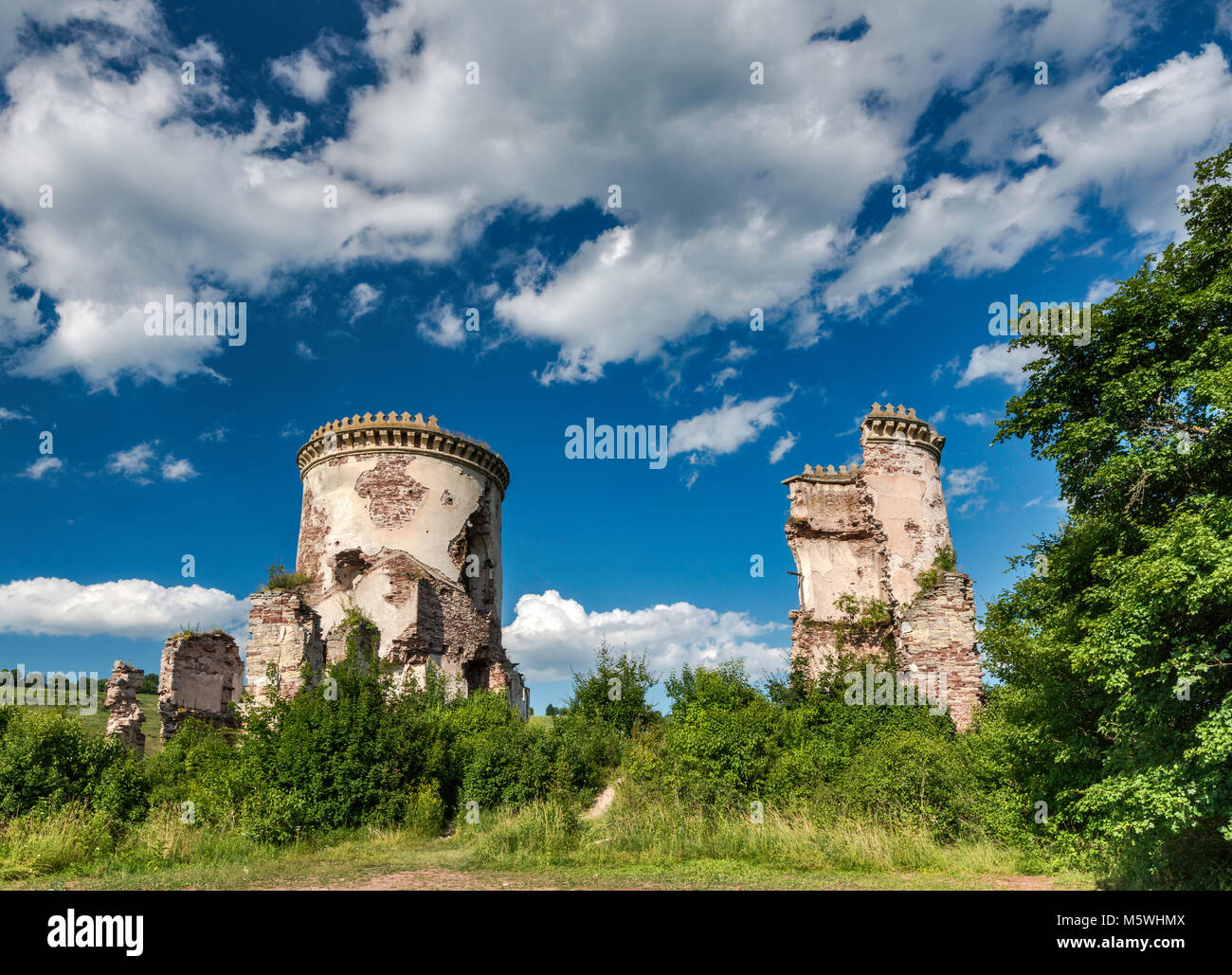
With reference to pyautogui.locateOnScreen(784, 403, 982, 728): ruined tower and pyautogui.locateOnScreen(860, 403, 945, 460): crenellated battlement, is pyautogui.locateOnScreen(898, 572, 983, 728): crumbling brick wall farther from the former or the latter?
pyautogui.locateOnScreen(860, 403, 945, 460): crenellated battlement

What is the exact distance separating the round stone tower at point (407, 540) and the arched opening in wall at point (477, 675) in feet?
0.11

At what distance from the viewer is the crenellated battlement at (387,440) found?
26.0m

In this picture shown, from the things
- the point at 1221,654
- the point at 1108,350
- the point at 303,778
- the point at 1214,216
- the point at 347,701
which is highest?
the point at 1214,216

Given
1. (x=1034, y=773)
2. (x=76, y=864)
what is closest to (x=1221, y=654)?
(x=1034, y=773)

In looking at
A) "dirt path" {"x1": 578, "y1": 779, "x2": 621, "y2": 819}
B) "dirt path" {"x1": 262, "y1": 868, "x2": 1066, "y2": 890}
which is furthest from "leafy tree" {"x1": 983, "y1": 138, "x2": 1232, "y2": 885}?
"dirt path" {"x1": 578, "y1": 779, "x2": 621, "y2": 819}

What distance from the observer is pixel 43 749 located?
14992 millimetres

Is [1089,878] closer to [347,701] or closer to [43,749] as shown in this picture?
[347,701]

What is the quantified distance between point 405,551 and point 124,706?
28.3 ft

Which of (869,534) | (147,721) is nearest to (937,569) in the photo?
(869,534)

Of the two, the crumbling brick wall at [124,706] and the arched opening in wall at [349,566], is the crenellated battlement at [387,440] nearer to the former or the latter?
the arched opening in wall at [349,566]

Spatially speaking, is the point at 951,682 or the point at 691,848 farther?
the point at 951,682

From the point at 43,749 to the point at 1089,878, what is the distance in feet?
61.2

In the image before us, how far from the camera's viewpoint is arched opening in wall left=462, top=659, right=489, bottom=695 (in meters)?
25.2

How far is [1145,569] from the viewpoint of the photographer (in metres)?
8.24
